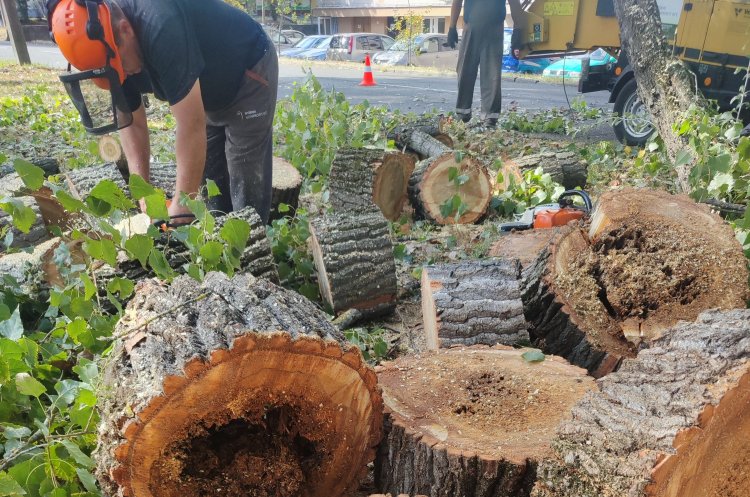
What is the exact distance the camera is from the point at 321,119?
19.8ft

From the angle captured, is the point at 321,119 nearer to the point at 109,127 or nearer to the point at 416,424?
the point at 109,127

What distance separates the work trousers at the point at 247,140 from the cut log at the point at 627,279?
6.33ft

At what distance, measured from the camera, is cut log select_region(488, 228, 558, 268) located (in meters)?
3.19

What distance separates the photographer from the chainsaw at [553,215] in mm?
3590

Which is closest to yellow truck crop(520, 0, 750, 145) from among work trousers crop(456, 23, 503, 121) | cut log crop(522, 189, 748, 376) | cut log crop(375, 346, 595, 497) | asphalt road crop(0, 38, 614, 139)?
work trousers crop(456, 23, 503, 121)

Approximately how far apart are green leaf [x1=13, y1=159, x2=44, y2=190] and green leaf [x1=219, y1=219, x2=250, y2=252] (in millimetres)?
573

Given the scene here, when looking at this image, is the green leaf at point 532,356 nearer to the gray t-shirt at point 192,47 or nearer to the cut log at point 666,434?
the cut log at point 666,434

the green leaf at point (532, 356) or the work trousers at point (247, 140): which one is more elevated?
the work trousers at point (247, 140)

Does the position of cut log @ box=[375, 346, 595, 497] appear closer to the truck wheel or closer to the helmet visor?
the helmet visor

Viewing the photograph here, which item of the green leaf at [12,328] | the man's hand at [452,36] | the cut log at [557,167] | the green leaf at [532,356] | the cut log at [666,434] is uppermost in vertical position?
the man's hand at [452,36]

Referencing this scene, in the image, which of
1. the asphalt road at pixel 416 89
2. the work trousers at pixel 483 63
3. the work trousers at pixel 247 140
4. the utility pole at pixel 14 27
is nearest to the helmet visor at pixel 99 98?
the work trousers at pixel 247 140

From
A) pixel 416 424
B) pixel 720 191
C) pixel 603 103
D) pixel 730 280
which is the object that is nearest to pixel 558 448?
pixel 416 424

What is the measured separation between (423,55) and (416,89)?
25.5 feet

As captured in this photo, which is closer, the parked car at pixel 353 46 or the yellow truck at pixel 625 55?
the yellow truck at pixel 625 55
